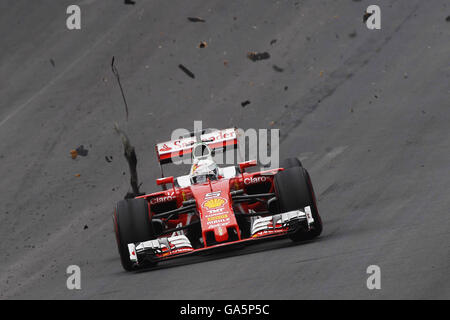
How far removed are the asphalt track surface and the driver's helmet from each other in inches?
54.4

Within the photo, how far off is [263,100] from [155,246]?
1130 cm

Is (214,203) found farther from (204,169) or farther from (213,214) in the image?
(204,169)

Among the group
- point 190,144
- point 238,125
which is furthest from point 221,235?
point 238,125

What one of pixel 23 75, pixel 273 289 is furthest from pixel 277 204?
pixel 23 75

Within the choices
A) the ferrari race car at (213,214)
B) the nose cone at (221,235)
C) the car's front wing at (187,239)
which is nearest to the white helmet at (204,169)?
the ferrari race car at (213,214)

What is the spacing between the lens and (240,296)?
8.52 meters

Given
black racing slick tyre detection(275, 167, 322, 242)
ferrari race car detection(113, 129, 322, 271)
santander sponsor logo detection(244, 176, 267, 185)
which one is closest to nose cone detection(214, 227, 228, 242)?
ferrari race car detection(113, 129, 322, 271)

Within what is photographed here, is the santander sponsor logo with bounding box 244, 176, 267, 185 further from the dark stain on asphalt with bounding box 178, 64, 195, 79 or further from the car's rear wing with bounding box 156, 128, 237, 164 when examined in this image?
the dark stain on asphalt with bounding box 178, 64, 195, 79

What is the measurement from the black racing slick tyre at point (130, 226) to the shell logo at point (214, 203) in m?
0.80

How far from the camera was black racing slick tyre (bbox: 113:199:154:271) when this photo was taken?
11445mm

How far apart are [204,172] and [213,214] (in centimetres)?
142

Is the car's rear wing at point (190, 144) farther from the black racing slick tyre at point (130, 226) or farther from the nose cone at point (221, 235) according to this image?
the nose cone at point (221, 235)

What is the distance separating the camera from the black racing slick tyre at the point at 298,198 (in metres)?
11.3

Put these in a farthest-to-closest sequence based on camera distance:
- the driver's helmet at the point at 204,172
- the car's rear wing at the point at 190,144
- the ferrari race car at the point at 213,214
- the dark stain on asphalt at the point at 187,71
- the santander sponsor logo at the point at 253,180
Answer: the dark stain on asphalt at the point at 187,71, the car's rear wing at the point at 190,144, the driver's helmet at the point at 204,172, the santander sponsor logo at the point at 253,180, the ferrari race car at the point at 213,214
